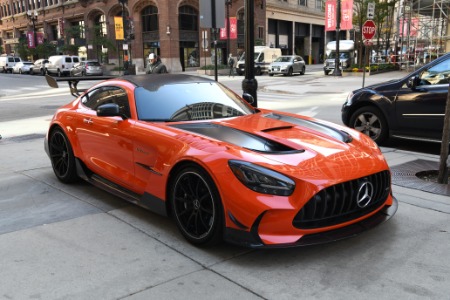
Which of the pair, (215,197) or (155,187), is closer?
(215,197)

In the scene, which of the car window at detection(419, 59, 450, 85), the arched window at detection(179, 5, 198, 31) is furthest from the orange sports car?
the arched window at detection(179, 5, 198, 31)

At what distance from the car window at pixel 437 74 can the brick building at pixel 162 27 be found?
27085 mm

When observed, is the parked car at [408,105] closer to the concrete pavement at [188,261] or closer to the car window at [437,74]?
the car window at [437,74]

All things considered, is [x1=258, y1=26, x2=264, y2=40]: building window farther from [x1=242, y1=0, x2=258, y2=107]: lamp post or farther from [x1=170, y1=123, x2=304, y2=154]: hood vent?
[x1=170, y1=123, x2=304, y2=154]: hood vent

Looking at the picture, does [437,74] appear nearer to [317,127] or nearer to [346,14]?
[317,127]

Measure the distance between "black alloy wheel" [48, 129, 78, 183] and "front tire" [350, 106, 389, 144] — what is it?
203 inches

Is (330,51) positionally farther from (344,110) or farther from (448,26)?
(344,110)

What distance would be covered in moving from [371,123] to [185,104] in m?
4.54

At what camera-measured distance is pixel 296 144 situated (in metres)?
3.71

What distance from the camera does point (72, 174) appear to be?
18.1 ft

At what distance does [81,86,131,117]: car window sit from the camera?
4676mm

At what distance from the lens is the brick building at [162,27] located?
47281 millimetres

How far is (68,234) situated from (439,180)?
4449 millimetres

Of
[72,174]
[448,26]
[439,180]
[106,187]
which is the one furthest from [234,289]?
[448,26]
